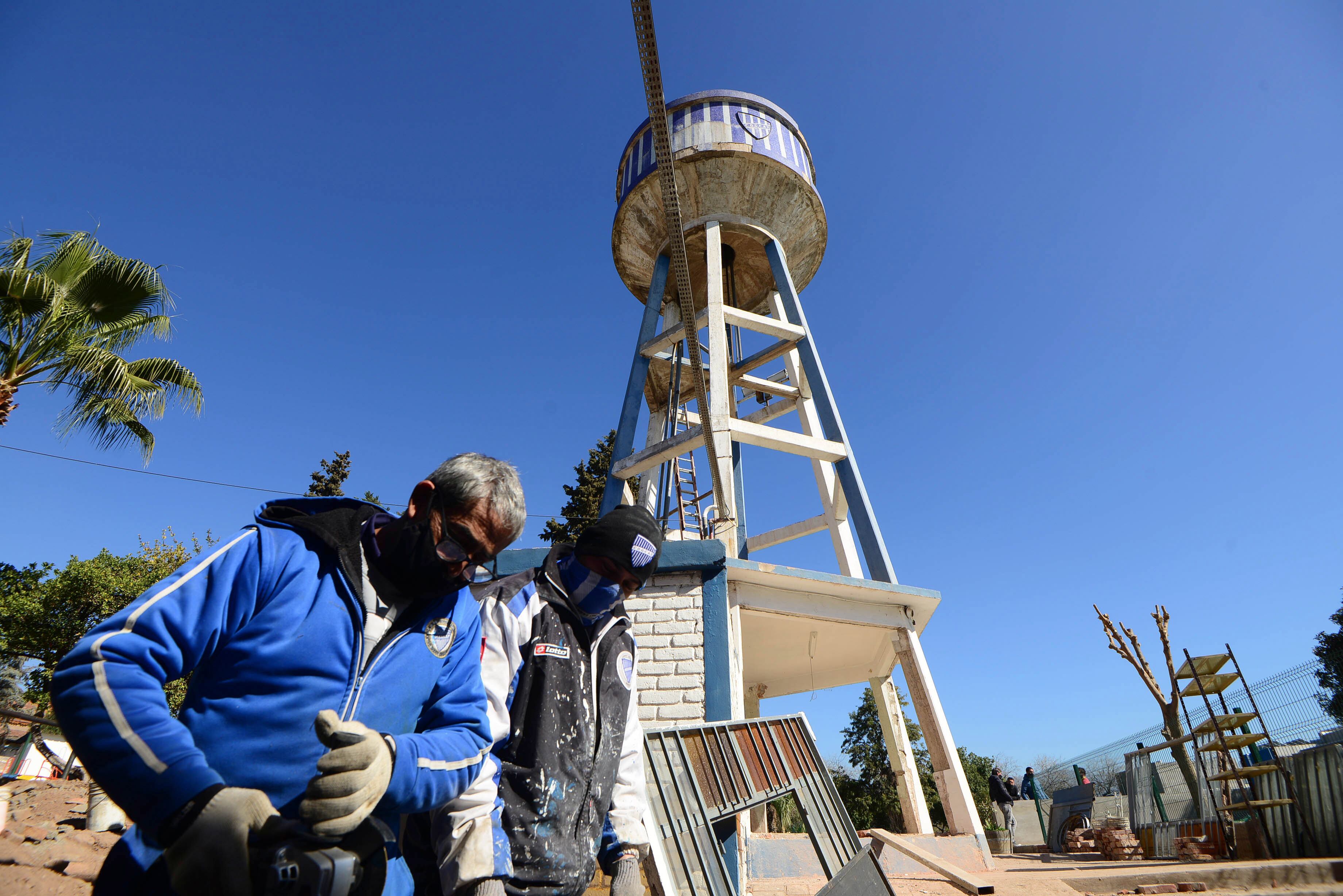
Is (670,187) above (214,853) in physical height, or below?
above

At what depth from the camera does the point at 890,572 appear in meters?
6.76

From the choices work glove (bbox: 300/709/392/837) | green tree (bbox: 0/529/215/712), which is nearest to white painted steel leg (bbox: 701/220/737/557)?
work glove (bbox: 300/709/392/837)

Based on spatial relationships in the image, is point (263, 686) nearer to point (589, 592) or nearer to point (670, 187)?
point (589, 592)

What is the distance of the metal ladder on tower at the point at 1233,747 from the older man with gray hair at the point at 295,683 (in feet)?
30.7

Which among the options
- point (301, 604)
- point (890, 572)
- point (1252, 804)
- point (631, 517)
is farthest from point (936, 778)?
point (301, 604)

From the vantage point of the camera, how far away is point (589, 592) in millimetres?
2172

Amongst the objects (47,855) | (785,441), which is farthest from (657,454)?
(47,855)

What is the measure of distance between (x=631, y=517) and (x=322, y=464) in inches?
889

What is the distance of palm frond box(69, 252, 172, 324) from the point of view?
837 centimetres

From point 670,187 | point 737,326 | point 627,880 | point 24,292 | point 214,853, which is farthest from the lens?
point 737,326

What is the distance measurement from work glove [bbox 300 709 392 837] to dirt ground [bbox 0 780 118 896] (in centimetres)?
232

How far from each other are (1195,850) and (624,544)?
9.42 m

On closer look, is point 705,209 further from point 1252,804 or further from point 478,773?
point 1252,804

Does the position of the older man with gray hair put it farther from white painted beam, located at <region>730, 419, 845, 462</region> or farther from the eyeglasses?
white painted beam, located at <region>730, 419, 845, 462</region>
